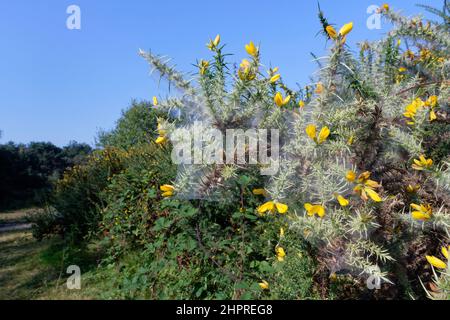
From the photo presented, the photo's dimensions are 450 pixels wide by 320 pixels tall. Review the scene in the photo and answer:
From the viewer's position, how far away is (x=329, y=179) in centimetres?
205

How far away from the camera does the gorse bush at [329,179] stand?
2086 mm

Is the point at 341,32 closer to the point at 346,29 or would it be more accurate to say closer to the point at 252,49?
the point at 346,29

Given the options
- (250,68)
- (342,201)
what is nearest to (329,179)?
(342,201)

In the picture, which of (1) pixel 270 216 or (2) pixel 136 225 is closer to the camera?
(1) pixel 270 216

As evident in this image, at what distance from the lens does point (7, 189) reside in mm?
15961

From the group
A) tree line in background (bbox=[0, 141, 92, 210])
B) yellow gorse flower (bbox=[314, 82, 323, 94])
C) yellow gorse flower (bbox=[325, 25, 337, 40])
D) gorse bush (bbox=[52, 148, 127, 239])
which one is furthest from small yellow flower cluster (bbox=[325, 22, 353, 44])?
tree line in background (bbox=[0, 141, 92, 210])

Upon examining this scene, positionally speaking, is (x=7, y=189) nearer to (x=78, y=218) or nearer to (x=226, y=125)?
(x=78, y=218)

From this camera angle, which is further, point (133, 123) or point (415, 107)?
point (133, 123)

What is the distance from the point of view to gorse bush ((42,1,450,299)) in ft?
6.84

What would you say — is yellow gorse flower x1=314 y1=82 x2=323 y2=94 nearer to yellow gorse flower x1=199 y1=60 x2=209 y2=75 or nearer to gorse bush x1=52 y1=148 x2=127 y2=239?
yellow gorse flower x1=199 y1=60 x2=209 y2=75
